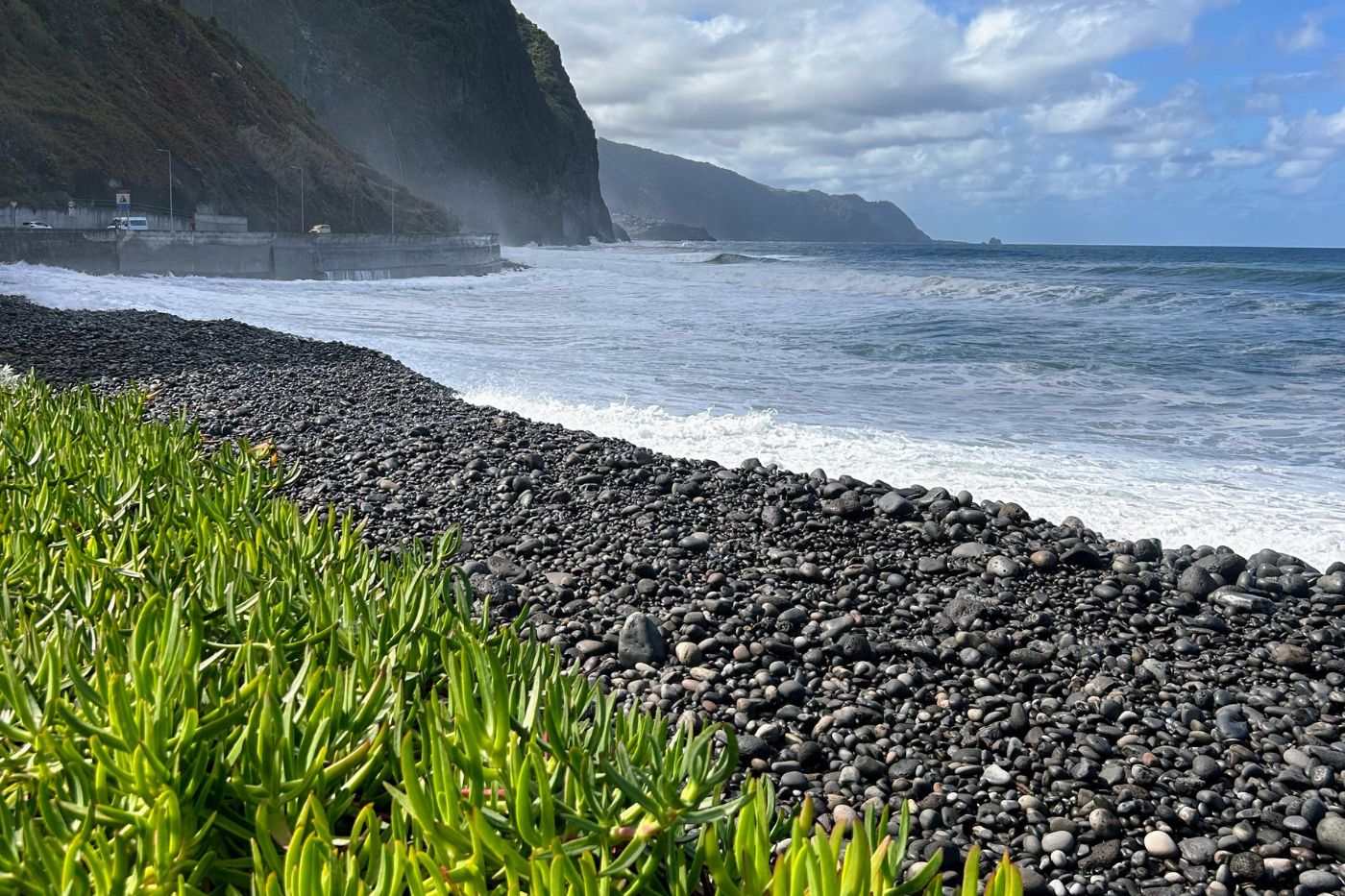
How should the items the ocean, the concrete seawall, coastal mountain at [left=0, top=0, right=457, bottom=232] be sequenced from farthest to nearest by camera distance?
coastal mountain at [left=0, top=0, right=457, bottom=232] → the concrete seawall → the ocean

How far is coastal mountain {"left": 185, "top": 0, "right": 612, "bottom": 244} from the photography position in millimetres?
87188

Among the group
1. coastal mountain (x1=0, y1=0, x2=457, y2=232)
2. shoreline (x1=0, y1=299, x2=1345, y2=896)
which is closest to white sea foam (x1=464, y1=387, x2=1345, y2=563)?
shoreline (x1=0, y1=299, x2=1345, y2=896)

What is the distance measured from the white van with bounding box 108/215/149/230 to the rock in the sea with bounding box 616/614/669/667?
3903 cm

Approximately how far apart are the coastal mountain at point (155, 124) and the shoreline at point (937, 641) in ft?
148

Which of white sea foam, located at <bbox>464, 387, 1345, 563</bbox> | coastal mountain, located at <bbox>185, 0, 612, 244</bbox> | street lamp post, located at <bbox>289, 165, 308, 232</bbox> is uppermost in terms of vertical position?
coastal mountain, located at <bbox>185, 0, 612, 244</bbox>

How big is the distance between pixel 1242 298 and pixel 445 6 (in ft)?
290

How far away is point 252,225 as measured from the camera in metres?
53.3

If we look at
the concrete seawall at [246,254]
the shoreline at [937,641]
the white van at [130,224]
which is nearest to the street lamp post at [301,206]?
the concrete seawall at [246,254]

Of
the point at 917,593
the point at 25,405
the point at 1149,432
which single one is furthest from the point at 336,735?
→ the point at 1149,432

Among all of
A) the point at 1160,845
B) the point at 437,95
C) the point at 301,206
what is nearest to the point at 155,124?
the point at 301,206

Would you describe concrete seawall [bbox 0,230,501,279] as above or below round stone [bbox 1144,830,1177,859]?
above

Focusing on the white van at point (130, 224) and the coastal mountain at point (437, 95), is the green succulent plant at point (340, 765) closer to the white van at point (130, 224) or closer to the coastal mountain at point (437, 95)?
the white van at point (130, 224)

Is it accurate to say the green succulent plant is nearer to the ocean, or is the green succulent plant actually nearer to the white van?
the ocean

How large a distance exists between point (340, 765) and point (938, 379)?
14.0 metres
